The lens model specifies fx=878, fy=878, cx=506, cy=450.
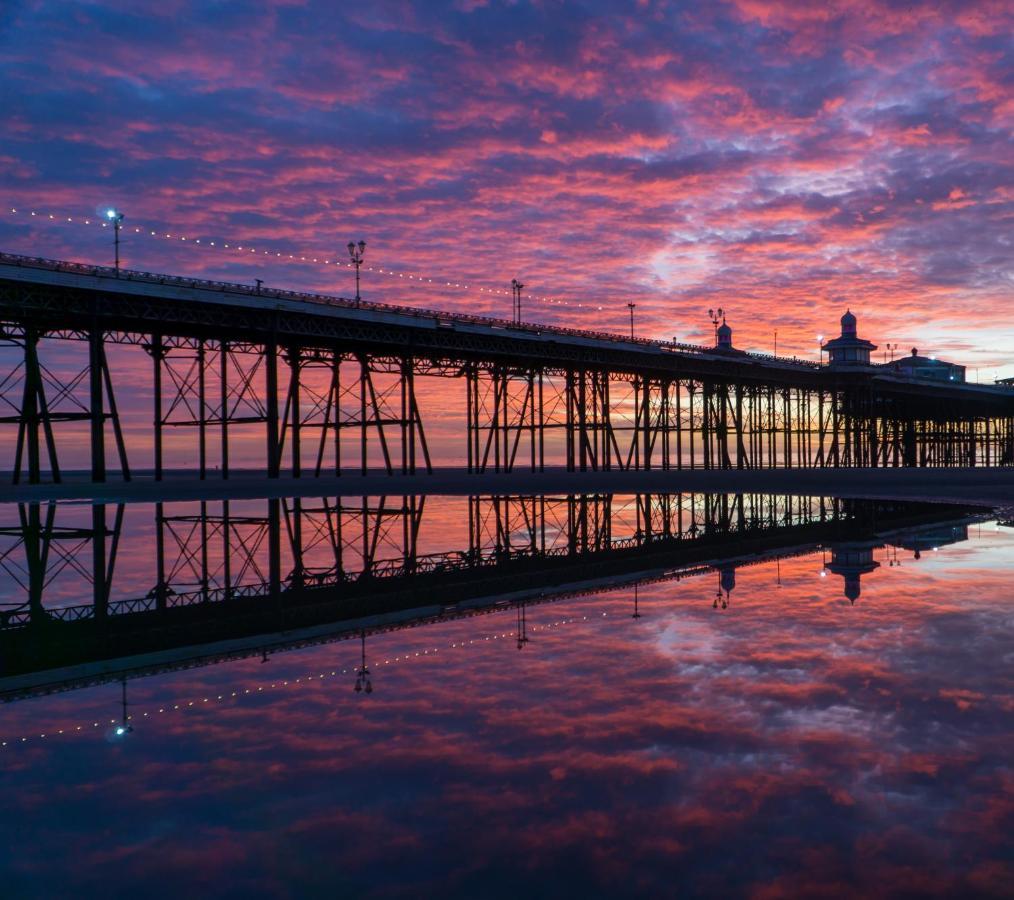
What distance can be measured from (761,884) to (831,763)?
1665 mm

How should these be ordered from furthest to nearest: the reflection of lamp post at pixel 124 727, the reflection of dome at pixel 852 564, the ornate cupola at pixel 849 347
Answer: the ornate cupola at pixel 849 347
the reflection of dome at pixel 852 564
the reflection of lamp post at pixel 124 727

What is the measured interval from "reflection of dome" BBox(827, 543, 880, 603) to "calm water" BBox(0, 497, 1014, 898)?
118cm

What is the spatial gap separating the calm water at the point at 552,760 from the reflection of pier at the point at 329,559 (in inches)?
35.5

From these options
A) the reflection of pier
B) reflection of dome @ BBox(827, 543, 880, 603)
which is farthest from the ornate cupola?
reflection of dome @ BBox(827, 543, 880, 603)

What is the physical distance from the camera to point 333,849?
445 cm

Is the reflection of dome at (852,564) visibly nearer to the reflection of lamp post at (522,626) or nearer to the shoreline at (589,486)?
the reflection of lamp post at (522,626)

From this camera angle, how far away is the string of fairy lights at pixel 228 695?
6426 millimetres

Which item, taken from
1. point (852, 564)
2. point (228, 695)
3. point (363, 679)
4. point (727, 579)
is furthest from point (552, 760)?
point (852, 564)

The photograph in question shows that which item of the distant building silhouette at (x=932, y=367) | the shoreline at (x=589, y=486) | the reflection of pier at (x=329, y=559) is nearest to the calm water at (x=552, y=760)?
the reflection of pier at (x=329, y=559)

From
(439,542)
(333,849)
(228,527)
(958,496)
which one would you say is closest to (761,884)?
(333,849)

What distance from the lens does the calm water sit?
4242 mm

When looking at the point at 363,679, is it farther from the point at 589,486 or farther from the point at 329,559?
the point at 589,486

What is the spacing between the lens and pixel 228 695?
7387 mm

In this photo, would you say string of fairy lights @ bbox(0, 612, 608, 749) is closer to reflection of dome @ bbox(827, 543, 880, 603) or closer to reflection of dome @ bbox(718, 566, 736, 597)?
reflection of dome @ bbox(718, 566, 736, 597)
